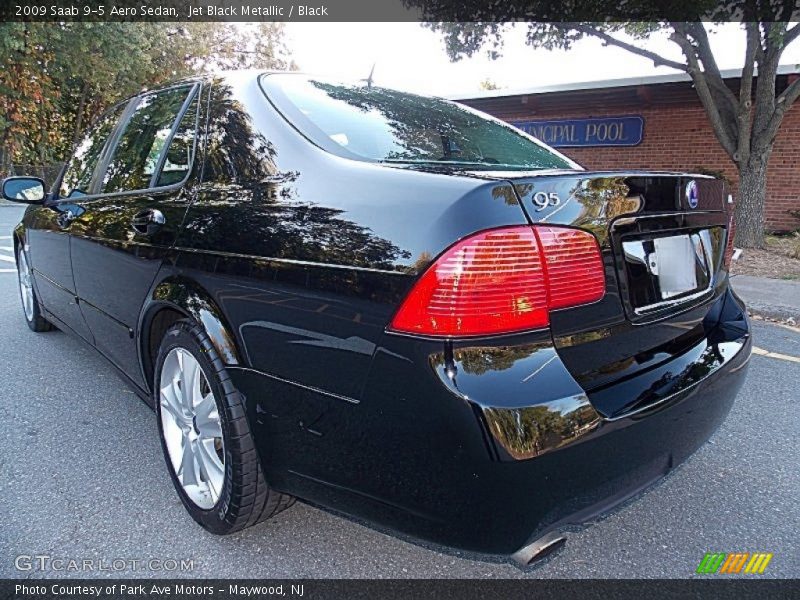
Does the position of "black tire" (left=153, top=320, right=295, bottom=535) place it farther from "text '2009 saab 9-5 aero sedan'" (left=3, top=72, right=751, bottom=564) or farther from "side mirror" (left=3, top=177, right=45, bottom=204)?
"side mirror" (left=3, top=177, right=45, bottom=204)

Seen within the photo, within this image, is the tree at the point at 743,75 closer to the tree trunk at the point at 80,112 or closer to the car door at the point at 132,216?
the car door at the point at 132,216

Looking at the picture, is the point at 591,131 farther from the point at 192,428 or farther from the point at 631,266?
the point at 192,428

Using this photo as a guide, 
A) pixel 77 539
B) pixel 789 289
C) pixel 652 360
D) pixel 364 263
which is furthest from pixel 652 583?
pixel 789 289

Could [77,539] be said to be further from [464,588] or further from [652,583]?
[652,583]

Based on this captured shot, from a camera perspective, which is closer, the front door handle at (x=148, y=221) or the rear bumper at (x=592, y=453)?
the rear bumper at (x=592, y=453)

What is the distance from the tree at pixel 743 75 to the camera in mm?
7809

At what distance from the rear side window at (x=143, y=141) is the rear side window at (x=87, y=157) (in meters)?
0.30

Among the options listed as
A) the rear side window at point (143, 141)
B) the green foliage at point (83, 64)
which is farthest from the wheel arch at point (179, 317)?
the green foliage at point (83, 64)

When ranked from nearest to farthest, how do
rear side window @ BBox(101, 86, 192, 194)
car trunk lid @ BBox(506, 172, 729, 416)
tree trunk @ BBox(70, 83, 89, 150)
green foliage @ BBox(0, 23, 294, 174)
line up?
car trunk lid @ BBox(506, 172, 729, 416) → rear side window @ BBox(101, 86, 192, 194) → green foliage @ BBox(0, 23, 294, 174) → tree trunk @ BBox(70, 83, 89, 150)

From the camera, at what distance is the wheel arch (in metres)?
1.86

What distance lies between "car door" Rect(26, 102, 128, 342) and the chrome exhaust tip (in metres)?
2.69

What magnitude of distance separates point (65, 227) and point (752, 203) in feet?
30.7

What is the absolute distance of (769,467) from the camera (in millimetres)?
2584

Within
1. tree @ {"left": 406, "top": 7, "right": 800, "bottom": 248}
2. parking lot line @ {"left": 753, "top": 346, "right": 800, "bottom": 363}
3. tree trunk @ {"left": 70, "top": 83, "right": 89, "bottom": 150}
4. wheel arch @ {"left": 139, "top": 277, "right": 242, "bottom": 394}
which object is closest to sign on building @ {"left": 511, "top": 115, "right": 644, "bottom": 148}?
tree @ {"left": 406, "top": 7, "right": 800, "bottom": 248}
